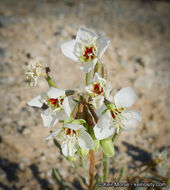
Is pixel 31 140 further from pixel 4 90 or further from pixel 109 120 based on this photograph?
pixel 109 120

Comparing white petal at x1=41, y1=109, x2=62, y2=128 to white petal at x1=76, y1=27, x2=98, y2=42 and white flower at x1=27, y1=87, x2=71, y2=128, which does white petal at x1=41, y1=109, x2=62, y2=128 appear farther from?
white petal at x1=76, y1=27, x2=98, y2=42

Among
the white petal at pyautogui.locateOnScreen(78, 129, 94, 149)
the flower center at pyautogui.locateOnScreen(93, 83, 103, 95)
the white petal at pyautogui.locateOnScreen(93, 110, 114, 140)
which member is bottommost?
the white petal at pyautogui.locateOnScreen(78, 129, 94, 149)

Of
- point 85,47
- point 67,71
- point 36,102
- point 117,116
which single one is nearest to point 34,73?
point 36,102

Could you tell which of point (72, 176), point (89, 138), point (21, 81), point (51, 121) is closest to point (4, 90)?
point (21, 81)

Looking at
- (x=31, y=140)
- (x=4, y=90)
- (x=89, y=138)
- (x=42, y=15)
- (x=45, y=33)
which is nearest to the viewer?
(x=89, y=138)

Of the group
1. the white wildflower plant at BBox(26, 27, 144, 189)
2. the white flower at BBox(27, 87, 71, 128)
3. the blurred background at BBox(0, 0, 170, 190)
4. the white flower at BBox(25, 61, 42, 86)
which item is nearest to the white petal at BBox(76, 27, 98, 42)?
the white wildflower plant at BBox(26, 27, 144, 189)

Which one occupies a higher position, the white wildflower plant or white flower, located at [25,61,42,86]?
white flower, located at [25,61,42,86]
